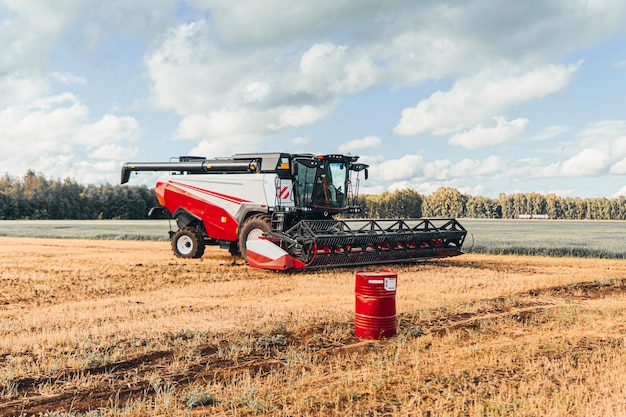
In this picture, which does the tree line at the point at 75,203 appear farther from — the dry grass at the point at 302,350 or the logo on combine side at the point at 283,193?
the dry grass at the point at 302,350

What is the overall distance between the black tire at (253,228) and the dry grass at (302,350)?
112 inches

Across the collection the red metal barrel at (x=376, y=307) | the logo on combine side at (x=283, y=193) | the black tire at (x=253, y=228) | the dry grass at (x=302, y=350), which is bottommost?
the dry grass at (x=302, y=350)

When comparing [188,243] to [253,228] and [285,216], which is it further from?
[285,216]

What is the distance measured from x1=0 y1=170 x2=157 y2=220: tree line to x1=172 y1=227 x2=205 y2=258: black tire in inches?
2498

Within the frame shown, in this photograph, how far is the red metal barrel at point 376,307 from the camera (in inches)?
274

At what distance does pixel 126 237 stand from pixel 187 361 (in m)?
26.1

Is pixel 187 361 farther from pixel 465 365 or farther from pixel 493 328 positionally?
pixel 493 328

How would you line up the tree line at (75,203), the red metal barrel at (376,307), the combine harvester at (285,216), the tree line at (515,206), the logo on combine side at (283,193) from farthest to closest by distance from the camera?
the tree line at (515,206) → the tree line at (75,203) → the logo on combine side at (283,193) → the combine harvester at (285,216) → the red metal barrel at (376,307)

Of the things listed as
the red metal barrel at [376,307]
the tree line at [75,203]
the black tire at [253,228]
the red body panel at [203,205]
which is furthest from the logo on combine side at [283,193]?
the tree line at [75,203]

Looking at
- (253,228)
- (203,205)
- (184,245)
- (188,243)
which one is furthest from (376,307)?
(184,245)

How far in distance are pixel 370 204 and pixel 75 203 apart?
1718 inches

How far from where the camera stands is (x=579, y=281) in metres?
12.6

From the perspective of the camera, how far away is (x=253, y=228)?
1481cm

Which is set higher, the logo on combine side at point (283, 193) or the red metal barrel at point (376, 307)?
the logo on combine side at point (283, 193)
